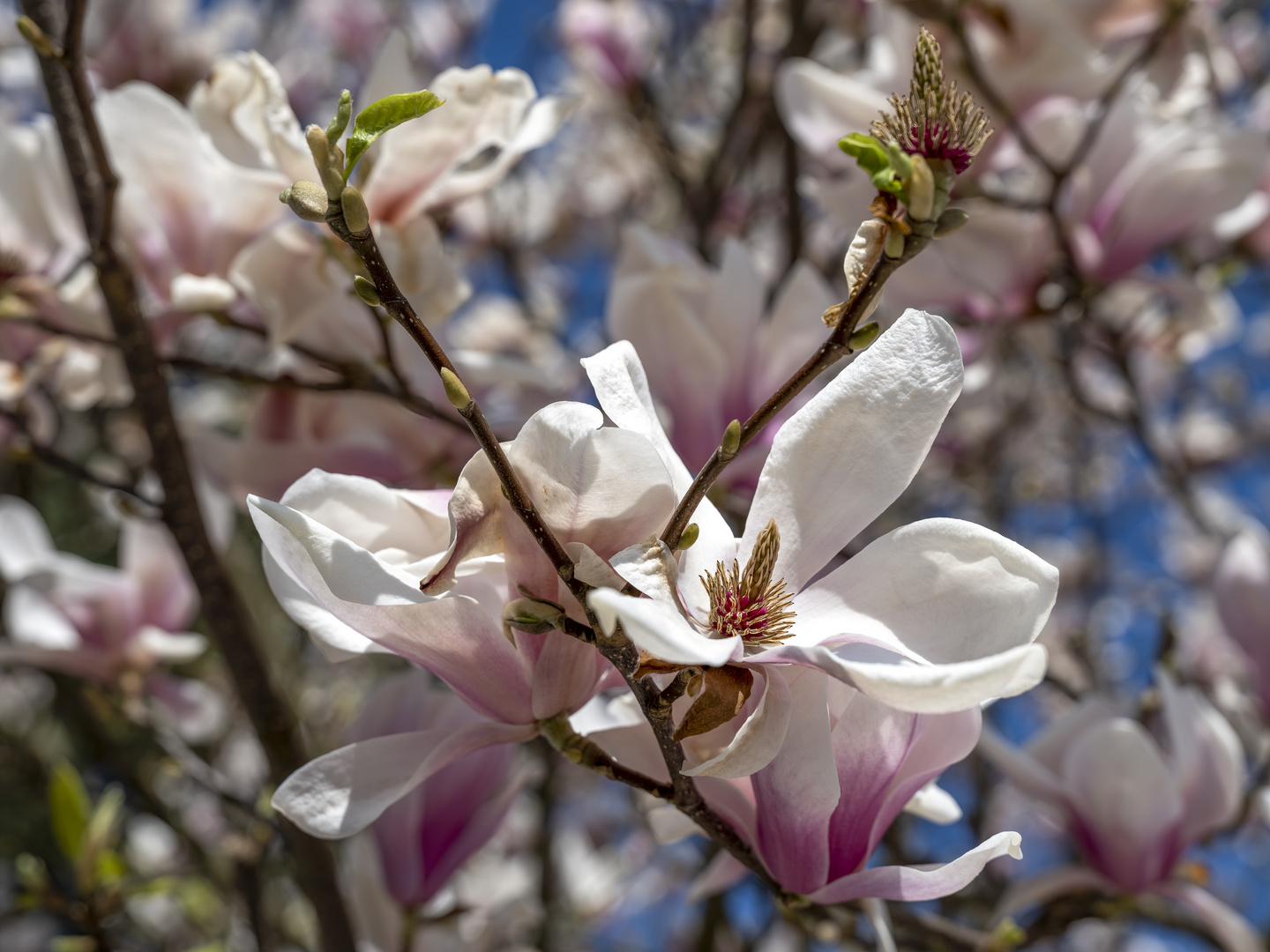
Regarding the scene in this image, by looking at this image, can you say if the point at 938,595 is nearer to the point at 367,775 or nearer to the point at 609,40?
the point at 367,775

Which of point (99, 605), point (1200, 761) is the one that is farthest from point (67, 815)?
point (1200, 761)

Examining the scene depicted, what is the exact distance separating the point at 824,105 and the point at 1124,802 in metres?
0.61

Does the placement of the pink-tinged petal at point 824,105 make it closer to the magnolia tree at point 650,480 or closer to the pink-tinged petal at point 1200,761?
the magnolia tree at point 650,480

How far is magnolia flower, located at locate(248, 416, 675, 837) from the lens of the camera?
1.47ft

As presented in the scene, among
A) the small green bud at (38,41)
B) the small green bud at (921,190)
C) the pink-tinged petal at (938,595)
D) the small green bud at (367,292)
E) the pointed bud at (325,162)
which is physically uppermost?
the small green bud at (38,41)

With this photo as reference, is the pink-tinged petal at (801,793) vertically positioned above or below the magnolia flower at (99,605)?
above

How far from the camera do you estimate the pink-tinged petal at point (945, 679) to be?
38 centimetres

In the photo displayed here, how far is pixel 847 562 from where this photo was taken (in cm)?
48

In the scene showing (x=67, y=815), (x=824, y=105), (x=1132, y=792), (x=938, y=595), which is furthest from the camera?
(x=824, y=105)

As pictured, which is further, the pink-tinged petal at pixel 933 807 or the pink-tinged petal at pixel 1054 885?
the pink-tinged petal at pixel 1054 885

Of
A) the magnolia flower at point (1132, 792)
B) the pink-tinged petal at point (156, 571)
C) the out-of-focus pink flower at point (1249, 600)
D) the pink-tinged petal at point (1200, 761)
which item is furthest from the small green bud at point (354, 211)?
the out-of-focus pink flower at point (1249, 600)

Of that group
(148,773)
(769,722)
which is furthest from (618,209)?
(769,722)

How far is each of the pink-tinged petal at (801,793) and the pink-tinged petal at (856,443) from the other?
56mm

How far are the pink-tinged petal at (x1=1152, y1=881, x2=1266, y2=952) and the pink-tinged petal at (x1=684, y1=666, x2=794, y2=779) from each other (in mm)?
488
